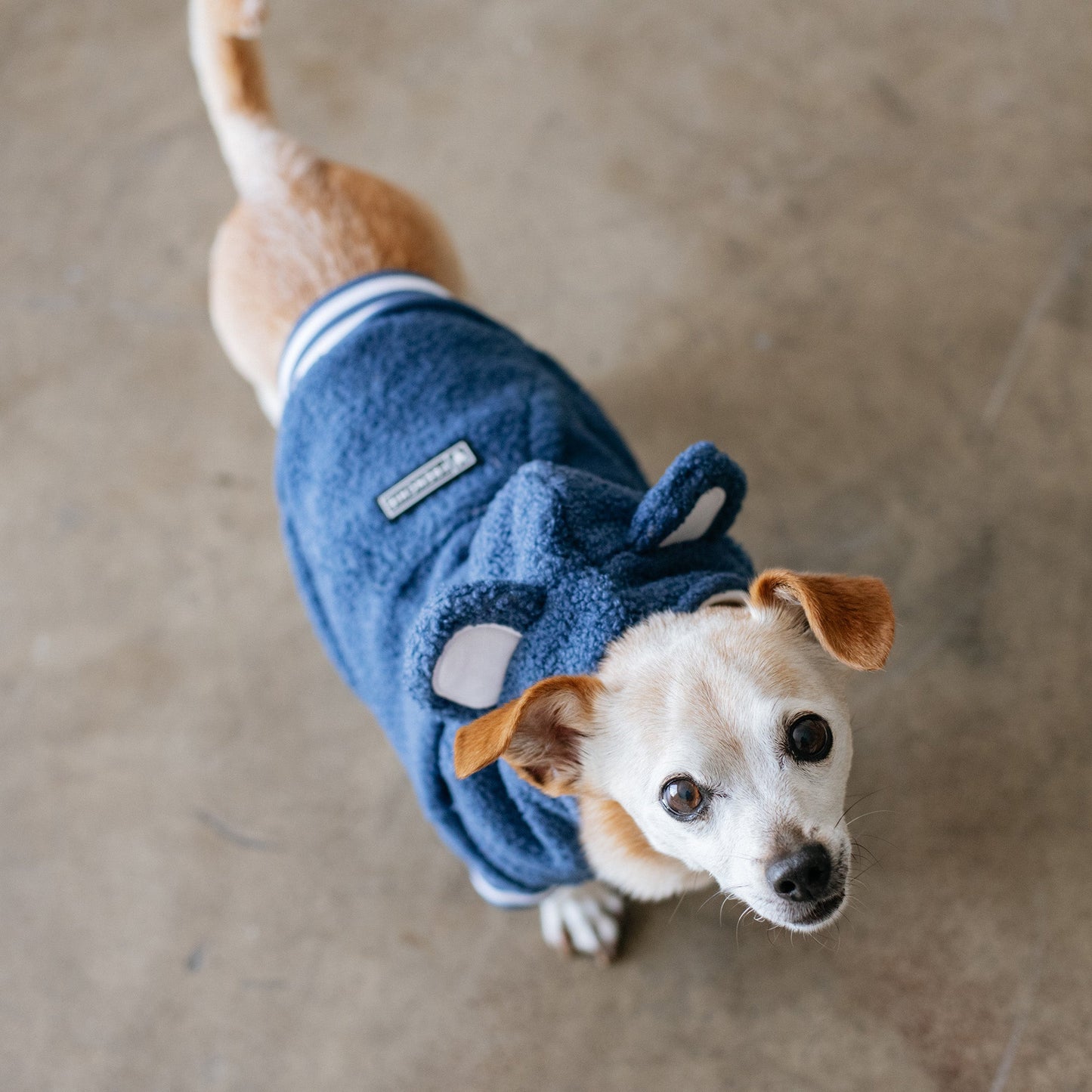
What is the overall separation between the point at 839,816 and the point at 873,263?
1.87m

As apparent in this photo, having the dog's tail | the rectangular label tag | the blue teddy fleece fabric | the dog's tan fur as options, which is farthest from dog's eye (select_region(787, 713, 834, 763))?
the dog's tail

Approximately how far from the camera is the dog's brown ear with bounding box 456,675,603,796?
1.24 m

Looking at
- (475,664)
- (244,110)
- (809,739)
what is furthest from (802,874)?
(244,110)

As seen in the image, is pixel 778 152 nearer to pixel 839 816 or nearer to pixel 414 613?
pixel 414 613

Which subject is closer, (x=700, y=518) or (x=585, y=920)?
(x=700, y=518)

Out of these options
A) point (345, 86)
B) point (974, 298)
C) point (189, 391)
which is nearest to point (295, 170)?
point (189, 391)

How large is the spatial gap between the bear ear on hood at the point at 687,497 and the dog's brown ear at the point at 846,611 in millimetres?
164

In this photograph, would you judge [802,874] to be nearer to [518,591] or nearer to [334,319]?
[518,591]

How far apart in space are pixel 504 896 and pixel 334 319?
1.21 m

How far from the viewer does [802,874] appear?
1.29 meters

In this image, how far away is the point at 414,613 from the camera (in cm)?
165

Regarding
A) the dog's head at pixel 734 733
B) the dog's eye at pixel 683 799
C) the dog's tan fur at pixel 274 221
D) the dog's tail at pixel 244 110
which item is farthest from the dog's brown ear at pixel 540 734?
the dog's tail at pixel 244 110

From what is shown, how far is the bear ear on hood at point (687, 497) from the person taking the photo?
1408 mm

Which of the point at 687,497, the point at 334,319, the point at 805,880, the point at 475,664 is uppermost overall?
the point at 334,319
